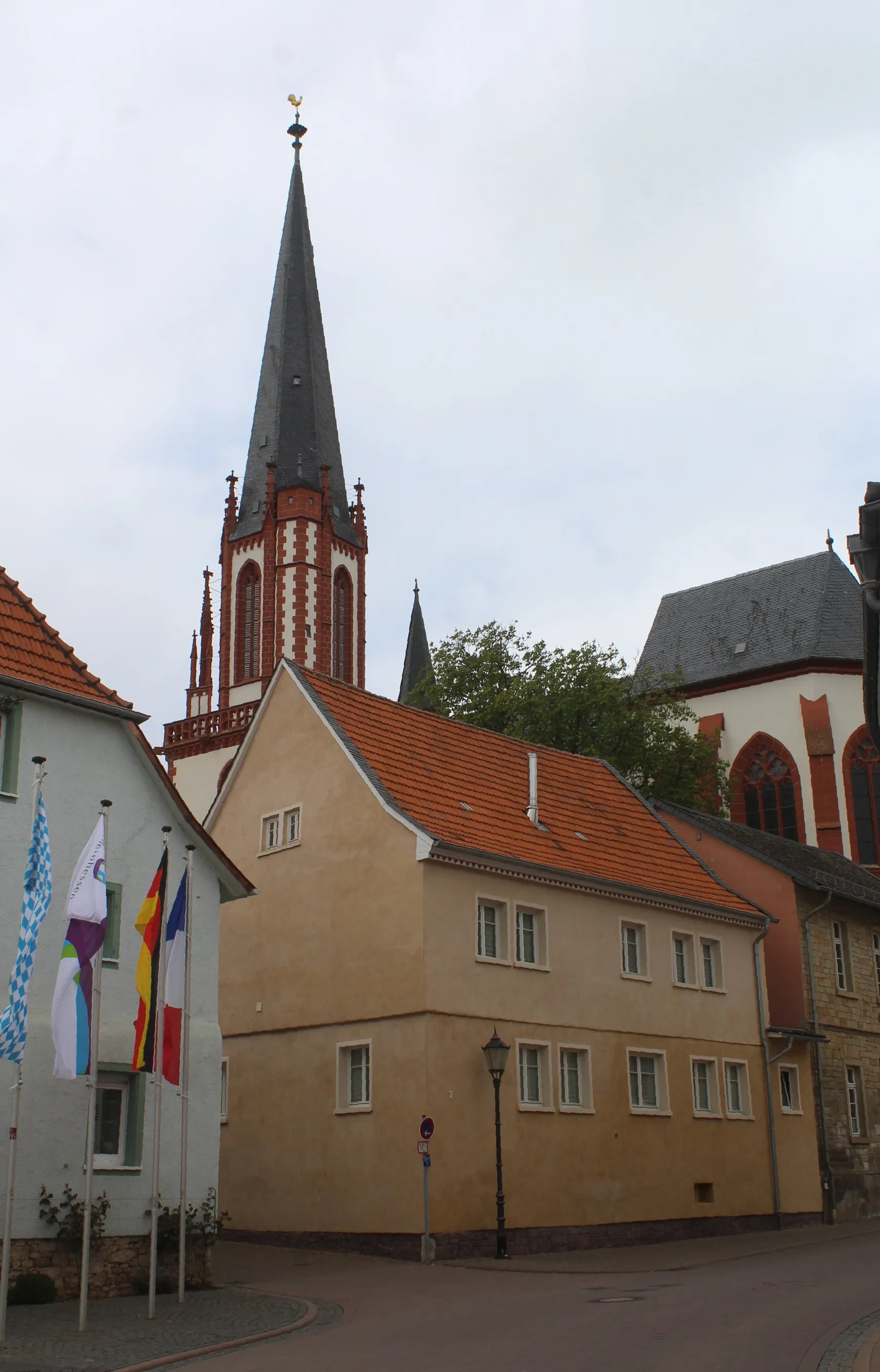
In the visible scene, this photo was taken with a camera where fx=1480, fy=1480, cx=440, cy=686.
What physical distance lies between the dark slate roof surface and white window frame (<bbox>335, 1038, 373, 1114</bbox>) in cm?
4114

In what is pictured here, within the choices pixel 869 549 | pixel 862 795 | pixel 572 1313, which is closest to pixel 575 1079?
pixel 572 1313

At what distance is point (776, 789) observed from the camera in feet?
164

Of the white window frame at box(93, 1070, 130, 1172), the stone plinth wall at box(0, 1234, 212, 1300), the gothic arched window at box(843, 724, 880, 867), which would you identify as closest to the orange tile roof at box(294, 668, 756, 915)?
the white window frame at box(93, 1070, 130, 1172)

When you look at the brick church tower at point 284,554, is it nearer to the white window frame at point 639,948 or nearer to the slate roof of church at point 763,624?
the slate roof of church at point 763,624

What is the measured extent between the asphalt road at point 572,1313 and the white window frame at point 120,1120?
2.42m

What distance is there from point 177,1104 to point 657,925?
450 inches

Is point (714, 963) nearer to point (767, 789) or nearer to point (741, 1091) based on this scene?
point (741, 1091)

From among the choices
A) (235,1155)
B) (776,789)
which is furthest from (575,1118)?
(776,789)

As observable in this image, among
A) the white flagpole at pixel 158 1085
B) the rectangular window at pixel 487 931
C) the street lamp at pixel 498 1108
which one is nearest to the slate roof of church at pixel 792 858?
the rectangular window at pixel 487 931

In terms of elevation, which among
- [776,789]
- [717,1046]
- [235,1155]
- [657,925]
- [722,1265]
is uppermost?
[776,789]

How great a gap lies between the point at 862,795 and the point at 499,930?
2743 centimetres

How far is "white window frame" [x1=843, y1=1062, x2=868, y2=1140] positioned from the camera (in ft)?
102

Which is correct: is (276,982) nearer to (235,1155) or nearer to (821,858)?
(235,1155)

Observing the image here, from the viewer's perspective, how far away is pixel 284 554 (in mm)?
61281
